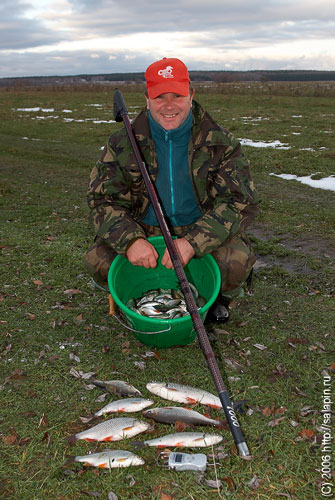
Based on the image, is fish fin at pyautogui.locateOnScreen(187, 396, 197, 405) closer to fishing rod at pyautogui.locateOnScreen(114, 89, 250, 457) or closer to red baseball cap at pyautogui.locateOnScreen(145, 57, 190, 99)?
fishing rod at pyautogui.locateOnScreen(114, 89, 250, 457)

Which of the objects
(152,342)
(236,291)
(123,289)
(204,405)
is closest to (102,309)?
(123,289)

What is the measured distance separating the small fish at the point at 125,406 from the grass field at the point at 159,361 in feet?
0.51

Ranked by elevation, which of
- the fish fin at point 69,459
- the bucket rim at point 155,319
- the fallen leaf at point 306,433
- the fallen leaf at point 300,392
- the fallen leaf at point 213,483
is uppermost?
the bucket rim at point 155,319

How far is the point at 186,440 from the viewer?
3.06 meters

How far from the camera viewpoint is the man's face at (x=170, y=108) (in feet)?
13.5

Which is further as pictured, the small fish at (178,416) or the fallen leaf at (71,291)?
the fallen leaf at (71,291)

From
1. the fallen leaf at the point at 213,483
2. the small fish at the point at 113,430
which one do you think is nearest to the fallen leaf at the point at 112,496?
the small fish at the point at 113,430

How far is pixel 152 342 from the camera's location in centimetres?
405

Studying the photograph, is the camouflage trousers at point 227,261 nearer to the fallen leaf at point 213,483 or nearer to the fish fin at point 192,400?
the fish fin at point 192,400

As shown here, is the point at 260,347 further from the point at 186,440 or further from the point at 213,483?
the point at 213,483

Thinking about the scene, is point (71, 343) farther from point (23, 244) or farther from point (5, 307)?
point (23, 244)

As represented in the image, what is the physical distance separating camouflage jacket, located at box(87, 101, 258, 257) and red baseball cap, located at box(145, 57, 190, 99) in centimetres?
33

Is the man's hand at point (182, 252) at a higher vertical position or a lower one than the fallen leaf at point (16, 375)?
higher

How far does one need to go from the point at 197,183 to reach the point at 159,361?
1.88 m
